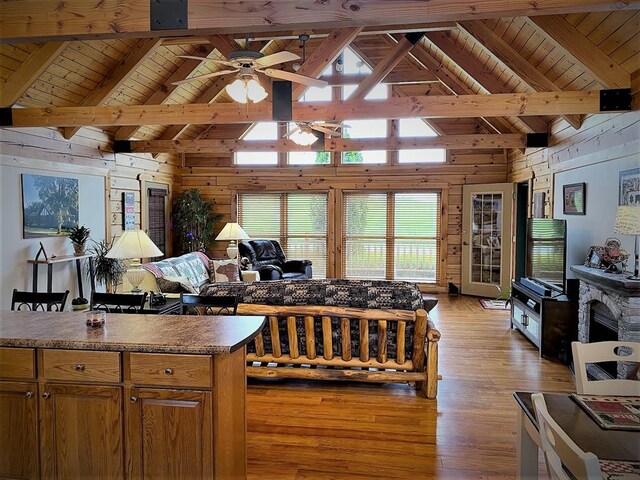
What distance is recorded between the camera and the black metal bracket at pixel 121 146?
291 inches

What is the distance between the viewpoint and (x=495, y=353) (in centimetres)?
494

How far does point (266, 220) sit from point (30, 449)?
7463 mm

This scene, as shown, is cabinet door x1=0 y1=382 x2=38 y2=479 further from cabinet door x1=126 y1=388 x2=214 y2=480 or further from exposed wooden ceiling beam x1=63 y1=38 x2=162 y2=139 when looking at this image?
exposed wooden ceiling beam x1=63 y1=38 x2=162 y2=139

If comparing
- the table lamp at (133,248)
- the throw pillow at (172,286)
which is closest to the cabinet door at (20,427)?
the table lamp at (133,248)

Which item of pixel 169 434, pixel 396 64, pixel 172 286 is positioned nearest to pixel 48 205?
pixel 172 286

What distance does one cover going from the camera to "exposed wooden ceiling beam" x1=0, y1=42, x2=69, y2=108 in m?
4.94

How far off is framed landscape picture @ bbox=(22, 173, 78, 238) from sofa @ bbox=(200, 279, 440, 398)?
10.0 ft

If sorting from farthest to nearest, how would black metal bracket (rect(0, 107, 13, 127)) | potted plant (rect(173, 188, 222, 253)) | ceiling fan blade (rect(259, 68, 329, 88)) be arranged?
1. potted plant (rect(173, 188, 222, 253))
2. black metal bracket (rect(0, 107, 13, 127))
3. ceiling fan blade (rect(259, 68, 329, 88))

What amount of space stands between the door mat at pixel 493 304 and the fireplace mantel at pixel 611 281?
123 inches

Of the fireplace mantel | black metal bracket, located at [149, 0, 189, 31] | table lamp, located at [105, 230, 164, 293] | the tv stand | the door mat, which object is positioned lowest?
the door mat

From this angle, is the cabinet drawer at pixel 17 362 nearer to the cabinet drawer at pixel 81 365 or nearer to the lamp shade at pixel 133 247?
the cabinet drawer at pixel 81 365

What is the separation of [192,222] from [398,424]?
22.1 feet

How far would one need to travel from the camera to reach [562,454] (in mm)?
1176

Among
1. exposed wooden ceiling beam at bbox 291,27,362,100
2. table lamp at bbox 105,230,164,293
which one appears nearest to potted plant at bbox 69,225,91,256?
table lamp at bbox 105,230,164,293
